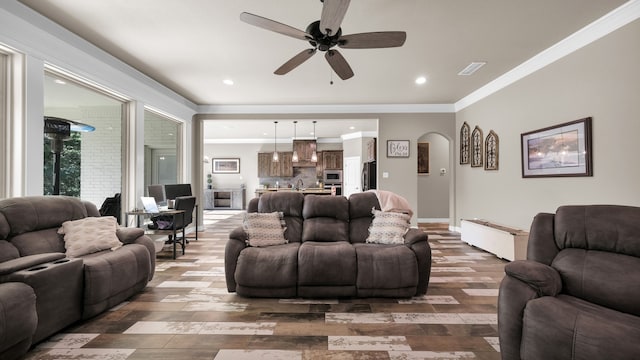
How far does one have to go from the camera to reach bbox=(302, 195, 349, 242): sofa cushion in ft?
10.7

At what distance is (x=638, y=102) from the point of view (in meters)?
2.71

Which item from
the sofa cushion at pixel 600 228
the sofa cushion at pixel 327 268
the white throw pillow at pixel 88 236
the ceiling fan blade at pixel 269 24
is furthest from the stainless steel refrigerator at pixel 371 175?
the white throw pillow at pixel 88 236

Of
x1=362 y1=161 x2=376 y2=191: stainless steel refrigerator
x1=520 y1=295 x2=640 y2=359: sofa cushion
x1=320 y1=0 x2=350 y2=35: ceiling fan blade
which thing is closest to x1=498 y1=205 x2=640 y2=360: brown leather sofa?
x1=520 y1=295 x2=640 y2=359: sofa cushion

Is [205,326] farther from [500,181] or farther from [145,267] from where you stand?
[500,181]

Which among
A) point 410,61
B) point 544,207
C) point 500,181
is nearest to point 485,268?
point 544,207

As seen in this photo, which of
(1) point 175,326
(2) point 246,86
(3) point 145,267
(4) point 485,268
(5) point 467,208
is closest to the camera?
(1) point 175,326

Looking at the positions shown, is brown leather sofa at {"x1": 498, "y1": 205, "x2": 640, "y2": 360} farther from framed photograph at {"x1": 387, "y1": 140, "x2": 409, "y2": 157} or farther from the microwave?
the microwave

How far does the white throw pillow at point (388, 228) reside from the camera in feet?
10.1

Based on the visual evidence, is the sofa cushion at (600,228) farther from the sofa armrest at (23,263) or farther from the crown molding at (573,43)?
the sofa armrest at (23,263)

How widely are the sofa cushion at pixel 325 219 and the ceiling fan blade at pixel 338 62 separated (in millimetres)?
1400

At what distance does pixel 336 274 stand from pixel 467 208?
13.8ft

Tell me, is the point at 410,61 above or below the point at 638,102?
above

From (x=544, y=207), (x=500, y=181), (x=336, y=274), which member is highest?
(x=500, y=181)

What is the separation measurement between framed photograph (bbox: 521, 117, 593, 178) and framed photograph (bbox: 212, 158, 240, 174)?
925cm
